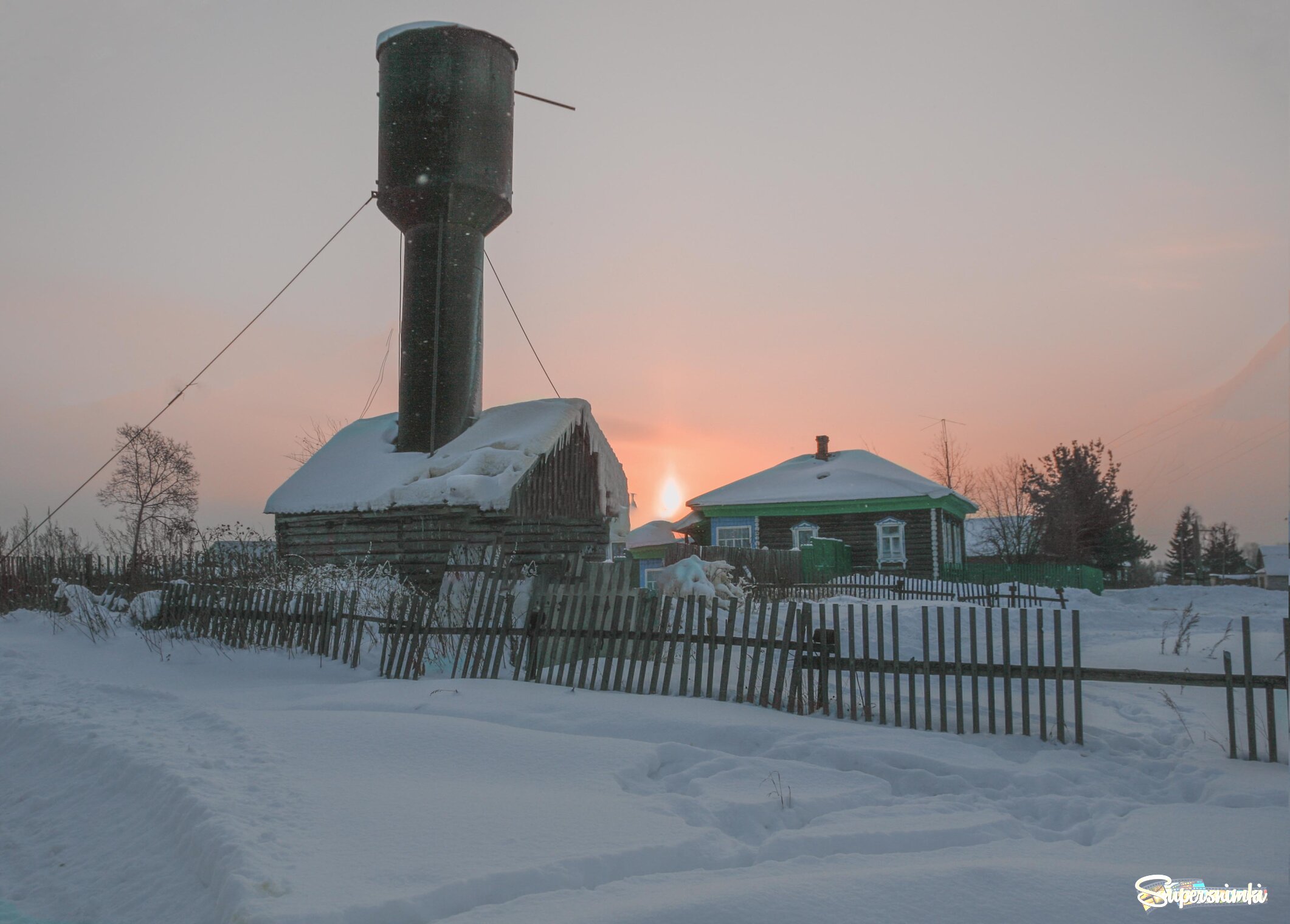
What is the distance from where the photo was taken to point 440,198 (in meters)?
18.8

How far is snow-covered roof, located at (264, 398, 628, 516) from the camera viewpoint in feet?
50.2

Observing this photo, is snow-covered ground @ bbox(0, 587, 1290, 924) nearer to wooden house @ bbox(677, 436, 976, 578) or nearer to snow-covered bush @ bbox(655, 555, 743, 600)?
snow-covered bush @ bbox(655, 555, 743, 600)

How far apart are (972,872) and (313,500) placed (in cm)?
1547

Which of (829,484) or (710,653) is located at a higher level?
(829,484)

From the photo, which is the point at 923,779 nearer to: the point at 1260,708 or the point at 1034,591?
the point at 1260,708

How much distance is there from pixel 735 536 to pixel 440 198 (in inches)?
702

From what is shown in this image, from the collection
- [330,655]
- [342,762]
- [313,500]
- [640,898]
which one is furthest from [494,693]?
[313,500]

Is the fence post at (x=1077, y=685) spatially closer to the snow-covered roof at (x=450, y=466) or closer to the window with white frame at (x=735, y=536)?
the snow-covered roof at (x=450, y=466)

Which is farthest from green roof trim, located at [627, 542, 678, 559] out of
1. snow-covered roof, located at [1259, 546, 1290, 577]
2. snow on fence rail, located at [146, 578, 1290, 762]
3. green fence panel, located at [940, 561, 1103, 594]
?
snow-covered roof, located at [1259, 546, 1290, 577]

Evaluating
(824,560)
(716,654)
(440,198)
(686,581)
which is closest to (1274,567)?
(824,560)

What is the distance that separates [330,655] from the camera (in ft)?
34.4

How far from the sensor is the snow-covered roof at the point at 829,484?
30078 mm

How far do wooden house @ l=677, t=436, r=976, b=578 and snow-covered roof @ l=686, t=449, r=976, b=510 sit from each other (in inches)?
1.4

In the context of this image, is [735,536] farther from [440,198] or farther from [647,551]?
[440,198]
